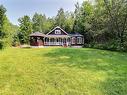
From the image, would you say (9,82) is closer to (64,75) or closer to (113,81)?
(64,75)

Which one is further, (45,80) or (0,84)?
(45,80)

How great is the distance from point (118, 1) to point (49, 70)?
A: 24136 mm

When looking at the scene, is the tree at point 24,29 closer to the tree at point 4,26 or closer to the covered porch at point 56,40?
the covered porch at point 56,40

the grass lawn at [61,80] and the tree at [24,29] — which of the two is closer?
the grass lawn at [61,80]

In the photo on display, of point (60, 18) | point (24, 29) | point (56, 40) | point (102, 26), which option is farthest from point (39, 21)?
point (102, 26)

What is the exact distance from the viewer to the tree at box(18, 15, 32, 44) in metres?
55.3

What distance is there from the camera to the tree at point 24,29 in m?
55.3

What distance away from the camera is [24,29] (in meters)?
56.9

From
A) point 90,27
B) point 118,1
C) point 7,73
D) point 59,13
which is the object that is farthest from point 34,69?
point 59,13

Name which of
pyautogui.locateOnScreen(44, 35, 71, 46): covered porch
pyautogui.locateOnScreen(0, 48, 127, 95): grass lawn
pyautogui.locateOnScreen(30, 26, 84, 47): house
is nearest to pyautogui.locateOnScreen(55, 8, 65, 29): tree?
pyautogui.locateOnScreen(30, 26, 84, 47): house

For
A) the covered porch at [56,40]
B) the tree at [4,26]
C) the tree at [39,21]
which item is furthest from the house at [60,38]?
the tree at [39,21]

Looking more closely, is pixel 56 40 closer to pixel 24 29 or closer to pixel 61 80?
pixel 24 29

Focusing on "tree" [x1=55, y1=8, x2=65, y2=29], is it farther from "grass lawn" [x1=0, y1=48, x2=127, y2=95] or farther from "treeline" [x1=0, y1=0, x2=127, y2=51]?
"grass lawn" [x1=0, y1=48, x2=127, y2=95]

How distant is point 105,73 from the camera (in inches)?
486
